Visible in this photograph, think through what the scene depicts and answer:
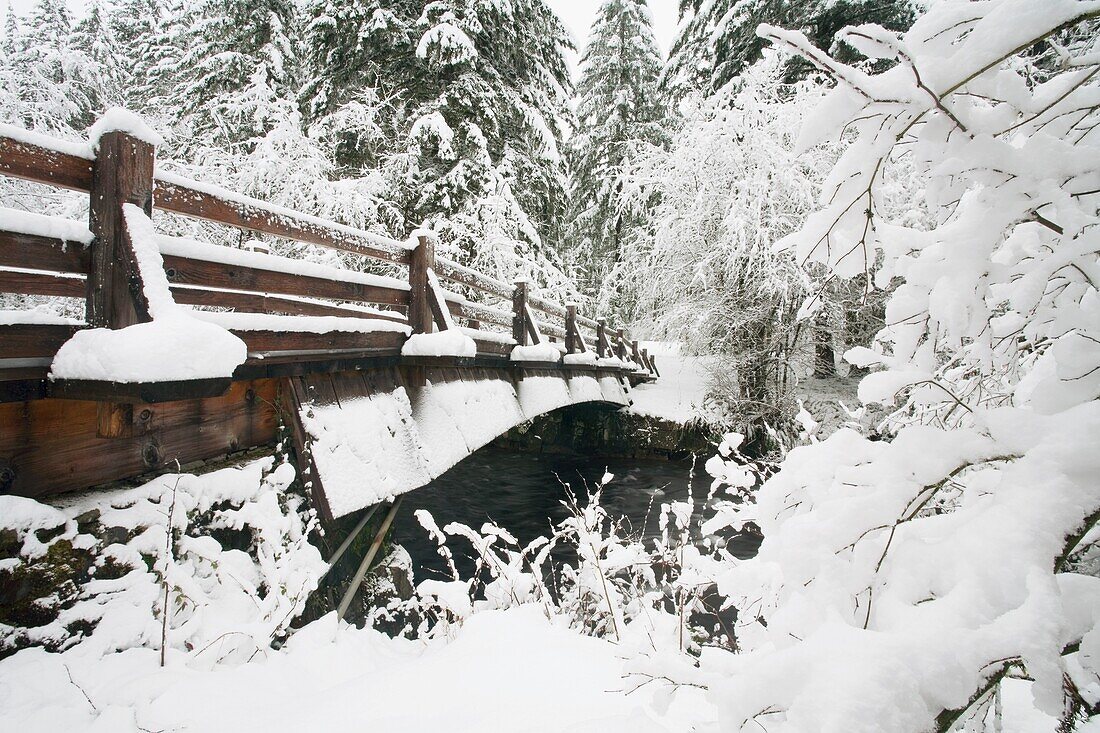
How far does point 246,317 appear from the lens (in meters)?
2.99

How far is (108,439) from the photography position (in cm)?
250

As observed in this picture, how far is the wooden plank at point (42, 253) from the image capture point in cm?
211

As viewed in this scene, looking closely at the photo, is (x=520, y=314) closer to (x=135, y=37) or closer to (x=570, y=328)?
(x=570, y=328)

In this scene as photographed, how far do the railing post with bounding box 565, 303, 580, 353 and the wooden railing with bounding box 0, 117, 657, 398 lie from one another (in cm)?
521

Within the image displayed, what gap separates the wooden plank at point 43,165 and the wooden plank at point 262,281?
500 millimetres

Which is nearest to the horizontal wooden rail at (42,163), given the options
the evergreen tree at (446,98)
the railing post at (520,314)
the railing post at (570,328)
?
the railing post at (520,314)

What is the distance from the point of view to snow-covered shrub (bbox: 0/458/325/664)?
2100mm

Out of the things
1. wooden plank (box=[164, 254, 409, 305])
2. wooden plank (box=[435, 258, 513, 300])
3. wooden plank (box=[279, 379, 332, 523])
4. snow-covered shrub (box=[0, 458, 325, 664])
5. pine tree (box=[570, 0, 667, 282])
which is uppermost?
pine tree (box=[570, 0, 667, 282])

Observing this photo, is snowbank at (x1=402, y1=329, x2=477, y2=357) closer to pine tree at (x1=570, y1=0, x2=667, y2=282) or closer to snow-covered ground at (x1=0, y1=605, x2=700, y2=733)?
snow-covered ground at (x1=0, y1=605, x2=700, y2=733)

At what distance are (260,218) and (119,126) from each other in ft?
2.96

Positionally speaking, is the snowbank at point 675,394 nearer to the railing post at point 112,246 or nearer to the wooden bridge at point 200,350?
the wooden bridge at point 200,350

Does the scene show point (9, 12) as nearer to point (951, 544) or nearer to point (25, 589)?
point (25, 589)

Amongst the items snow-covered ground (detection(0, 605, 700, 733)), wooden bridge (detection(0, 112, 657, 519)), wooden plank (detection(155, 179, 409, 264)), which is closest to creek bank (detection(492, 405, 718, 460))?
wooden bridge (detection(0, 112, 657, 519))

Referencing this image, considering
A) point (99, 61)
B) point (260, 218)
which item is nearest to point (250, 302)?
point (260, 218)
